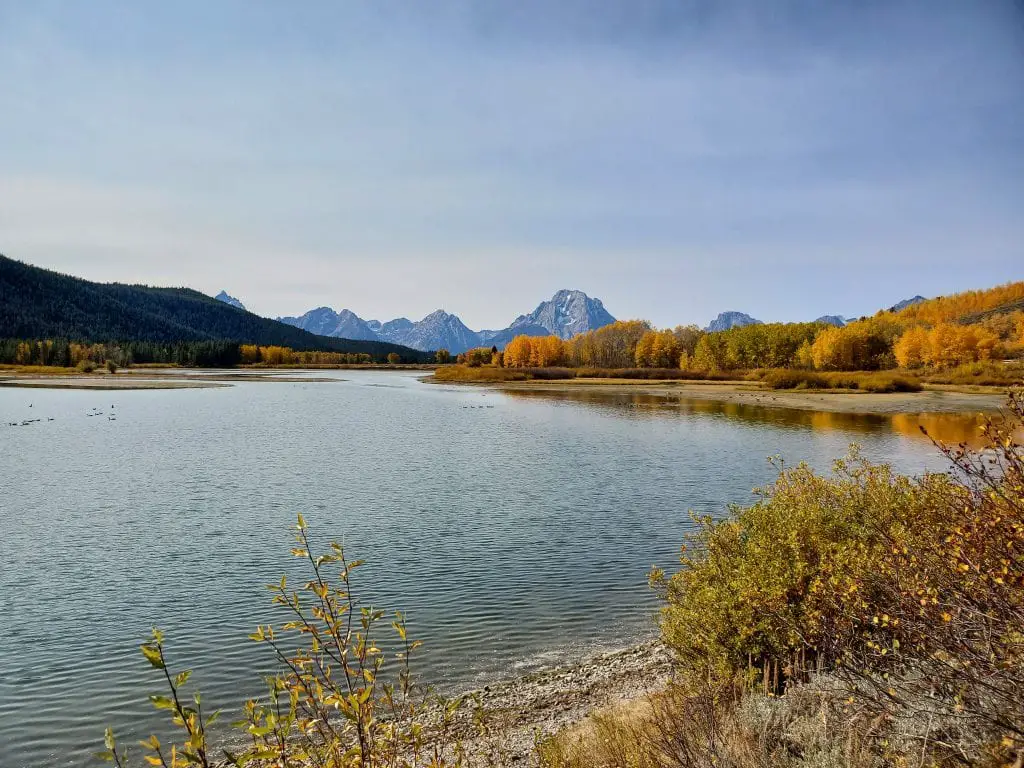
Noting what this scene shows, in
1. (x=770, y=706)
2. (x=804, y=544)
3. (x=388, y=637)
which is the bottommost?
(x=388, y=637)

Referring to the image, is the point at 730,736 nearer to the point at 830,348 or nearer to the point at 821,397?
the point at 821,397

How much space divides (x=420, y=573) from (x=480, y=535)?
445cm

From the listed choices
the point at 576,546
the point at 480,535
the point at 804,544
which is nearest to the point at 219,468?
the point at 480,535

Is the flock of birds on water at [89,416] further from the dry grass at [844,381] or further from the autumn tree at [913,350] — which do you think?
the autumn tree at [913,350]

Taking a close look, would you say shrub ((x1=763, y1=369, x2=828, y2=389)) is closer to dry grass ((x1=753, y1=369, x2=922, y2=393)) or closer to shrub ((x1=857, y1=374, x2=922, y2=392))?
dry grass ((x1=753, y1=369, x2=922, y2=393))

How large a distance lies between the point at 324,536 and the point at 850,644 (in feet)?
58.9

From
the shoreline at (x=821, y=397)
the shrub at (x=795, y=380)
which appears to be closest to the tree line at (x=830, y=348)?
the shrub at (x=795, y=380)

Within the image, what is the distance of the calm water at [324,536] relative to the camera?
44.6 ft

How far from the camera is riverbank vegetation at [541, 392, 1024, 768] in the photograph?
623 centimetres

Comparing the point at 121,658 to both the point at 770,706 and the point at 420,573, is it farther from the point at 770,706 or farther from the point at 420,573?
the point at 770,706

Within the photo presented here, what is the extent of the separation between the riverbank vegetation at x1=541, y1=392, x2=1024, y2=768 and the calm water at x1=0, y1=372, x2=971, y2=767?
4.33 meters

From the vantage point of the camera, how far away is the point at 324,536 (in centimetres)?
2292

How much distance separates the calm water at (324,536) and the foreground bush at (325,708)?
99 centimetres

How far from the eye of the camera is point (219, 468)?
37.0m
